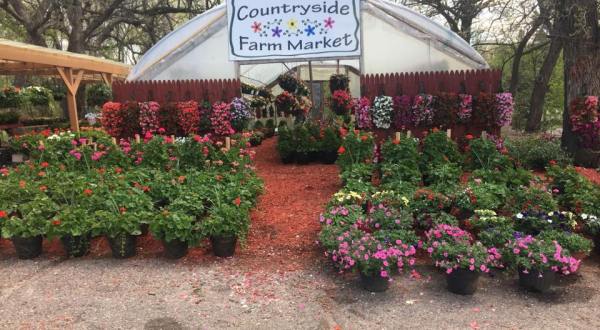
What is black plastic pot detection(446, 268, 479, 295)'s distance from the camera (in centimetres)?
342

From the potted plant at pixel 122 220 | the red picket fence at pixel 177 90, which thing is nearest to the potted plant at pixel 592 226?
the potted plant at pixel 122 220

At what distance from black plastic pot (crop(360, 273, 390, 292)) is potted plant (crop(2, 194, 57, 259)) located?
2968 mm

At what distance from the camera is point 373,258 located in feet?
11.3

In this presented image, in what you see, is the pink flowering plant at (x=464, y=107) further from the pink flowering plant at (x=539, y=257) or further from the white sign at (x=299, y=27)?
the pink flowering plant at (x=539, y=257)

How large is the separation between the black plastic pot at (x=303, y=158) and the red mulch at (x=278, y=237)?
4.46 feet

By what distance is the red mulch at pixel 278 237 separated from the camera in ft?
13.9

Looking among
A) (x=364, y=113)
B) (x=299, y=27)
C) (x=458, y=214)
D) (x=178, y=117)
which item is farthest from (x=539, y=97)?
(x=178, y=117)

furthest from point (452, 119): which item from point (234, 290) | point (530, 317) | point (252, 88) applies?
point (252, 88)

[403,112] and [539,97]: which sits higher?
[539,97]

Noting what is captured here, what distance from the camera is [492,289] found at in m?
3.57

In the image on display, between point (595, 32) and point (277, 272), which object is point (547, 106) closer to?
point (595, 32)

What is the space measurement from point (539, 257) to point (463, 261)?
1.93 ft

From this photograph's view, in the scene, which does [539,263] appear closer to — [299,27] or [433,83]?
[433,83]

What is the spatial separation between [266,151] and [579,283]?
24.0 ft
